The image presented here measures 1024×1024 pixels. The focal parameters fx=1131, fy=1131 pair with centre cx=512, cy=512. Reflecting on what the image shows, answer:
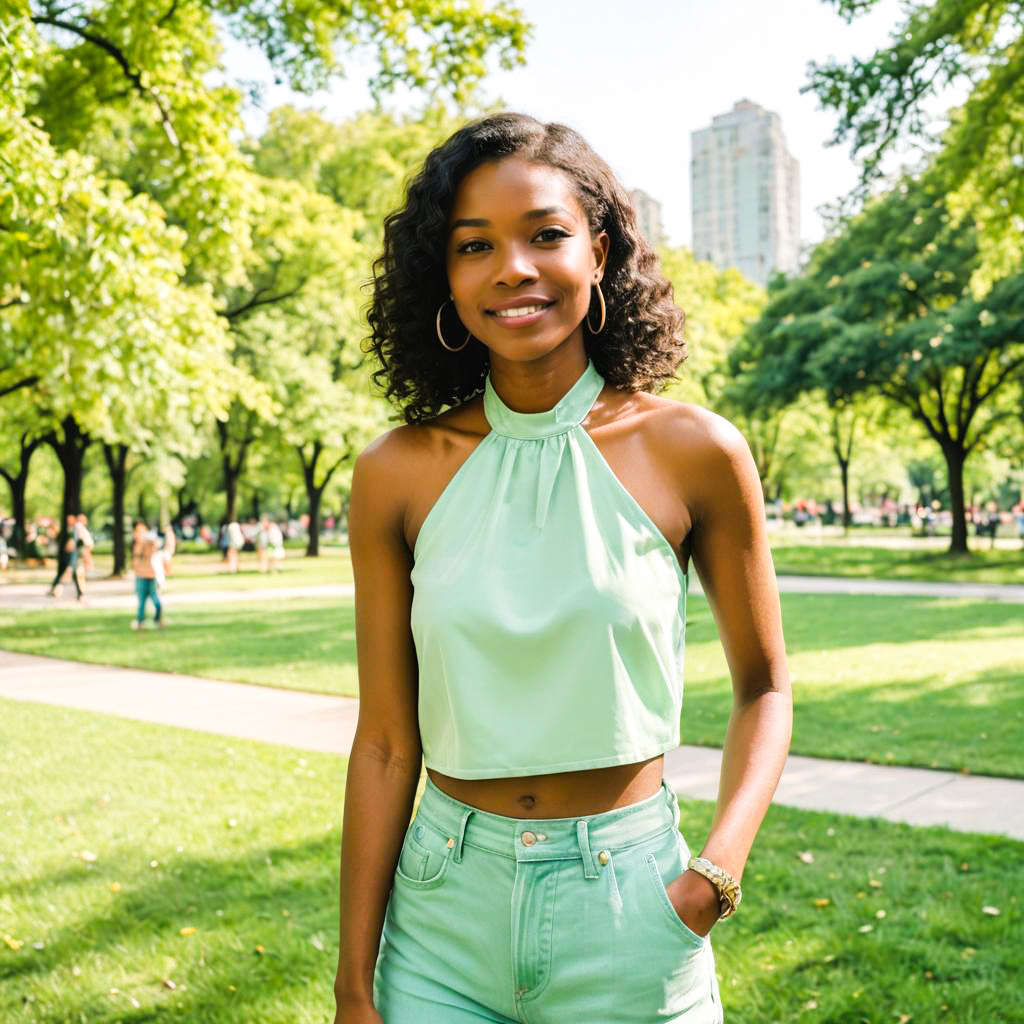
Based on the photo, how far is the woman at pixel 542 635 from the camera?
65.2 inches

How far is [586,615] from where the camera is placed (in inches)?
65.2

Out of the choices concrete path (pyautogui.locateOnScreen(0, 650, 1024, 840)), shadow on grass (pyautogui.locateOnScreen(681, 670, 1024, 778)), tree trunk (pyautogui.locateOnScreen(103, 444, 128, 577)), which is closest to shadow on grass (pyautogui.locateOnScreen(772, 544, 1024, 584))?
shadow on grass (pyautogui.locateOnScreen(681, 670, 1024, 778))

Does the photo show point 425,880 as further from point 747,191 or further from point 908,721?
point 747,191

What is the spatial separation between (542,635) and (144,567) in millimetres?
15685

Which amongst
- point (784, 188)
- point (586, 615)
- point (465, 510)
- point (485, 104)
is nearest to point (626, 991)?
point (586, 615)

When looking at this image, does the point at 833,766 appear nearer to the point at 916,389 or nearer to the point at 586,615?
the point at 586,615

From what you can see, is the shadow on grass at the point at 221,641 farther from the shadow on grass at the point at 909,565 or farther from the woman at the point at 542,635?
the shadow on grass at the point at 909,565

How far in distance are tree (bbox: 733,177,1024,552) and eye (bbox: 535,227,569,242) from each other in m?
25.7

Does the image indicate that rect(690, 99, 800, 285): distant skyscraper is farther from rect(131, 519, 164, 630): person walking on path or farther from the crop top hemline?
the crop top hemline

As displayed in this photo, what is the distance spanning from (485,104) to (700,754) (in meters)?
22.9

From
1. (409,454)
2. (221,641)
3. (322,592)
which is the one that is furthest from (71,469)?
(409,454)

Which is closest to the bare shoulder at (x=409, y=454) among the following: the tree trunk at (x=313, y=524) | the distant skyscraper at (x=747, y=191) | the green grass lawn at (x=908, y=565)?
the green grass lawn at (x=908, y=565)

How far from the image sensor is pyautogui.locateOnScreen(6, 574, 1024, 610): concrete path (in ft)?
70.3

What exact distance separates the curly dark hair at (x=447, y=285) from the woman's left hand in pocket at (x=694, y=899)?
0.82 metres
